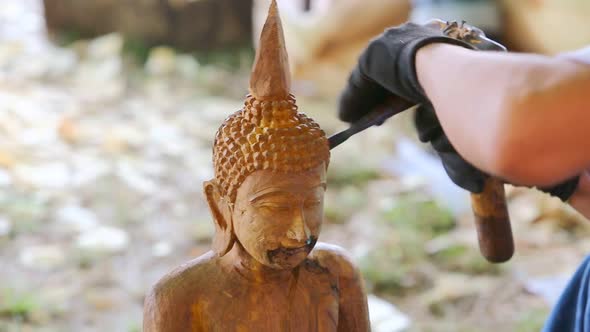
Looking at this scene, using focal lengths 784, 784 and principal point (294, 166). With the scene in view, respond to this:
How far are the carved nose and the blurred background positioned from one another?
3.57ft

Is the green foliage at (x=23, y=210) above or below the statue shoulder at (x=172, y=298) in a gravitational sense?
above

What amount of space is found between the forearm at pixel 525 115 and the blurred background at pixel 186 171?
1.31m

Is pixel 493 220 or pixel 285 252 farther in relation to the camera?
pixel 493 220

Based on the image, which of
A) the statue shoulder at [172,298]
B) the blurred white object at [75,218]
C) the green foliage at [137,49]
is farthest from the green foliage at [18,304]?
→ the green foliage at [137,49]

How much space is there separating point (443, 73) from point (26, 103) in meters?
2.84

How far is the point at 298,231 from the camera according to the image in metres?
0.98

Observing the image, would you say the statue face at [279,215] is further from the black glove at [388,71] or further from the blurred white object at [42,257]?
the blurred white object at [42,257]

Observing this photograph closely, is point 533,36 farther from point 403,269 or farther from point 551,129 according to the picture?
point 551,129

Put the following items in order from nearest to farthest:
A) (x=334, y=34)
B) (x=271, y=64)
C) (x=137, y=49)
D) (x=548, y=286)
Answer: (x=271, y=64) < (x=548, y=286) < (x=334, y=34) < (x=137, y=49)

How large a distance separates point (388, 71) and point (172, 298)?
419mm

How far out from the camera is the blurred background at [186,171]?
7.31 ft

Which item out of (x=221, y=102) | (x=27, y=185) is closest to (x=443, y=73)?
(x=27, y=185)

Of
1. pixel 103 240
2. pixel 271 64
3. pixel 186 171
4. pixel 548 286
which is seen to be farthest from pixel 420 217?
pixel 271 64

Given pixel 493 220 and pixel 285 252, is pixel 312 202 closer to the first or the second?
pixel 285 252
